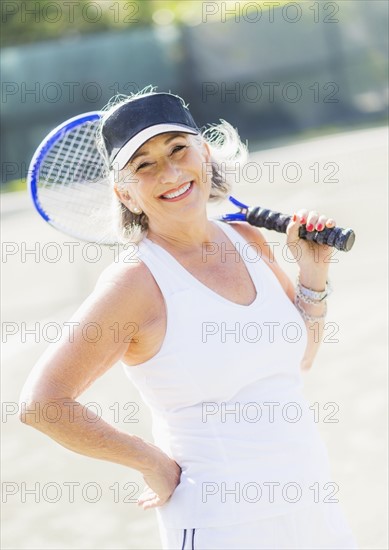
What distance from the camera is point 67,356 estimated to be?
2.25 metres

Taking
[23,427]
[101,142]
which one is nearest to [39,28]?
[23,427]

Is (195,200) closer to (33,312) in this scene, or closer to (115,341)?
Answer: (115,341)

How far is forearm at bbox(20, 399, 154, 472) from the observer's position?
2232mm

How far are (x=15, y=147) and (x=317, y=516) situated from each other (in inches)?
755

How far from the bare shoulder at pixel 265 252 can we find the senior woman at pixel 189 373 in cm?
18

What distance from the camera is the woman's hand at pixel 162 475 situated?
7.79ft

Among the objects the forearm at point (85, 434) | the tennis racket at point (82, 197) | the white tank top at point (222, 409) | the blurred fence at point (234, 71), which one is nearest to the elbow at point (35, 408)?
the forearm at point (85, 434)

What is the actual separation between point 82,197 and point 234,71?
18.4 metres

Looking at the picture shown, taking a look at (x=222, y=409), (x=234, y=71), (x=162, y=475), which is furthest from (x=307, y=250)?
(x=234, y=71)

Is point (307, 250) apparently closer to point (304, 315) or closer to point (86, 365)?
point (304, 315)

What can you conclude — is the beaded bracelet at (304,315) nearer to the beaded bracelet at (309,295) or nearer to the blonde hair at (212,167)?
the beaded bracelet at (309,295)

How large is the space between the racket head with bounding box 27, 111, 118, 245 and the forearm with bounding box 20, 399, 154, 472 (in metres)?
0.75

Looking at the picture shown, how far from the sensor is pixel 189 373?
7.55 feet

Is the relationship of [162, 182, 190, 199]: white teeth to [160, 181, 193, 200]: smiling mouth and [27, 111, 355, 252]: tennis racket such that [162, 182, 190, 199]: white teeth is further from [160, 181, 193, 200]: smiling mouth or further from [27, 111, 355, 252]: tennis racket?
[27, 111, 355, 252]: tennis racket
